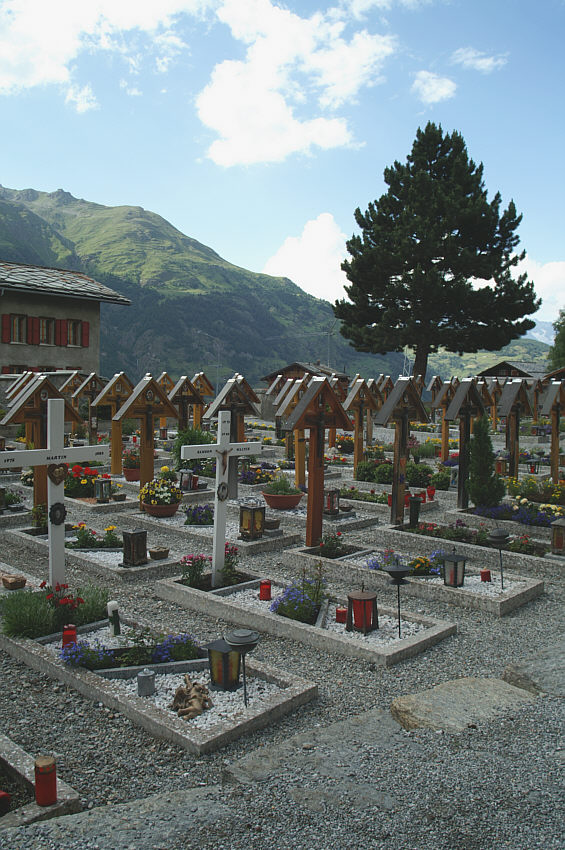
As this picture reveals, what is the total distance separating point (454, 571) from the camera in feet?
34.9

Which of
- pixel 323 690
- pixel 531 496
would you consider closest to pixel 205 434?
pixel 531 496

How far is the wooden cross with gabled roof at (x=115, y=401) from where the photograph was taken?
21.1 m

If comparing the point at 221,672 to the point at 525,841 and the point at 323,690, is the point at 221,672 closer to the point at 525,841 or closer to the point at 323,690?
the point at 323,690

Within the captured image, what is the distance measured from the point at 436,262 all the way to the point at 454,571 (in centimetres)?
3607

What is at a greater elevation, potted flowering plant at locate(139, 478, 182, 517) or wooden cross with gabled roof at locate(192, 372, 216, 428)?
wooden cross with gabled roof at locate(192, 372, 216, 428)

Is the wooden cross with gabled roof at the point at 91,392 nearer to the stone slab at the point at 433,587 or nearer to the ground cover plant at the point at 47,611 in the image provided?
the stone slab at the point at 433,587

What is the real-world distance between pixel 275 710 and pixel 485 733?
1973 mm

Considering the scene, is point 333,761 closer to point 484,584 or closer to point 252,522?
point 484,584

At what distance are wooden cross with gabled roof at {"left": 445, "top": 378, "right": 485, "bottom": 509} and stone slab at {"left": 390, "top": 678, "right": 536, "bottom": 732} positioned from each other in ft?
31.8

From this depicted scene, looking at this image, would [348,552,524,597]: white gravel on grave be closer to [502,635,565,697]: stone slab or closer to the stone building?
[502,635,565,697]: stone slab

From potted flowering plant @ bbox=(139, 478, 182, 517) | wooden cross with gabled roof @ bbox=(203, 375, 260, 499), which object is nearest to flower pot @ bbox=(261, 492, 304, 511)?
wooden cross with gabled roof @ bbox=(203, 375, 260, 499)

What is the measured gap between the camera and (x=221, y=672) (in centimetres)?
696

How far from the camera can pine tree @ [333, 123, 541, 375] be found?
4181 cm

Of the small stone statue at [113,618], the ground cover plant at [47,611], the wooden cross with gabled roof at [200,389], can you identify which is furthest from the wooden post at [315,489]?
the wooden cross with gabled roof at [200,389]
